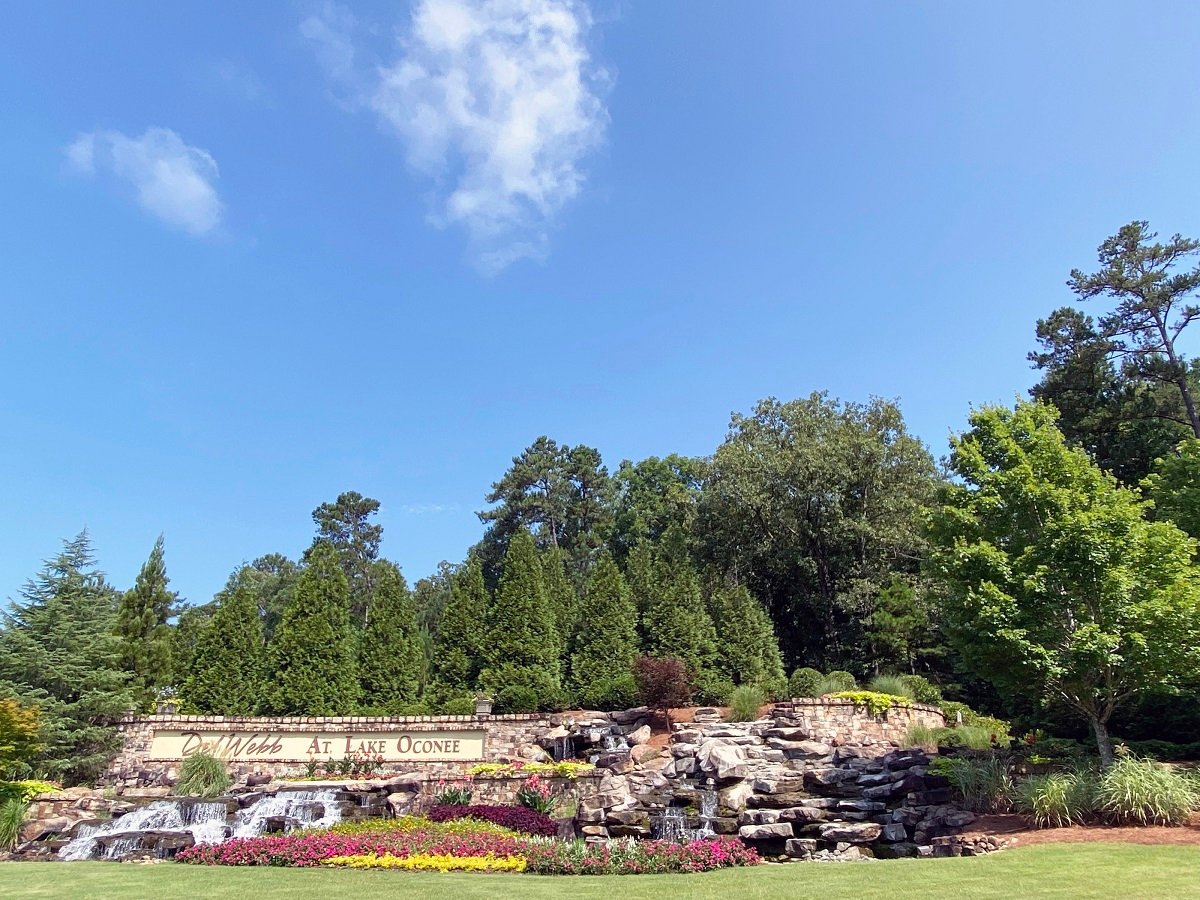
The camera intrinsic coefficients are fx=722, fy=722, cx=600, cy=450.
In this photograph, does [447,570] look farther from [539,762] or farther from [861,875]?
[861,875]

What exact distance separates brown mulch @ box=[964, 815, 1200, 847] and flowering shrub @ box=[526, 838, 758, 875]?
334 cm

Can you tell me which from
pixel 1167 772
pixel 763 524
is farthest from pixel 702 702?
pixel 1167 772

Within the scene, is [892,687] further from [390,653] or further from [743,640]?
[390,653]

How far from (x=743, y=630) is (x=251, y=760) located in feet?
48.1

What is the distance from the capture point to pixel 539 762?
1712cm

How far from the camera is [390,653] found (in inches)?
845

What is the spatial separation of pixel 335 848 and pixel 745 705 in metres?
10.9

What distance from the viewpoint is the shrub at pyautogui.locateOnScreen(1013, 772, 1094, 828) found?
32.2 feet

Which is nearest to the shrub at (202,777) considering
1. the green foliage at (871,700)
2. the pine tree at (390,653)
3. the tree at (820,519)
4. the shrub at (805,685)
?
the pine tree at (390,653)

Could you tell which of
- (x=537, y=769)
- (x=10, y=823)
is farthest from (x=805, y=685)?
(x=10, y=823)

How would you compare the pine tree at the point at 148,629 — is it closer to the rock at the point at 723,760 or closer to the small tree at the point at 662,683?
the small tree at the point at 662,683

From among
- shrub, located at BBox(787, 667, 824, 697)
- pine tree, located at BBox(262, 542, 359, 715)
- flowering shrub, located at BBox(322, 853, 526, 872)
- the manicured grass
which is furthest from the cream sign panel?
the manicured grass

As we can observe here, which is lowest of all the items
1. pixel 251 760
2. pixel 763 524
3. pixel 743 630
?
pixel 251 760

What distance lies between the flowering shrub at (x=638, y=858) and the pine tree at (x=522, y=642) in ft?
31.4
